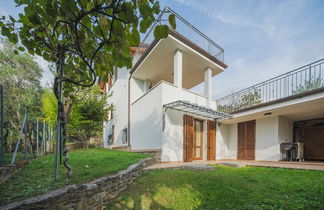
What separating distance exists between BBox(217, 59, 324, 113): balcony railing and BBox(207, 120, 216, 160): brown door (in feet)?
5.06

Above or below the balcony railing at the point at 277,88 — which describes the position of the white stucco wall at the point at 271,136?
below

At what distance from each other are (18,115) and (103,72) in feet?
51.8

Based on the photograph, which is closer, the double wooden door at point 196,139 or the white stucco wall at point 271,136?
the double wooden door at point 196,139

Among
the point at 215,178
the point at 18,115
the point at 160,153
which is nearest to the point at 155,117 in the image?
the point at 160,153

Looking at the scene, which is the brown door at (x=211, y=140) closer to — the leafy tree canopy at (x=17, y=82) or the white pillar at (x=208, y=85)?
the white pillar at (x=208, y=85)

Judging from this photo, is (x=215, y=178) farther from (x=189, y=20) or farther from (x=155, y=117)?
(x=189, y=20)

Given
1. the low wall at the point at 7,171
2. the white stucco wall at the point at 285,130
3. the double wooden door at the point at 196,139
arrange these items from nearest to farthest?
the low wall at the point at 7,171
the double wooden door at the point at 196,139
the white stucco wall at the point at 285,130

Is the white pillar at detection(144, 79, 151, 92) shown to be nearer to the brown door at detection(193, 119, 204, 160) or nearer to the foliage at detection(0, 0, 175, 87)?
the brown door at detection(193, 119, 204, 160)

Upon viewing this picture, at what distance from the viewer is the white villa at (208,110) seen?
652cm

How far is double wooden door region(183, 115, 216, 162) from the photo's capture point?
7039mm

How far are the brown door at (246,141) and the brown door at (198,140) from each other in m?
3.13

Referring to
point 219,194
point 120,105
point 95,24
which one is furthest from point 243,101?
point 95,24

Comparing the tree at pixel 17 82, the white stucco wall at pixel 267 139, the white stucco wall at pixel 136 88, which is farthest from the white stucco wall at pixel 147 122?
the tree at pixel 17 82

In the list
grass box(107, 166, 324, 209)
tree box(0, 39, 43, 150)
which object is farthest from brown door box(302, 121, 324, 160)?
tree box(0, 39, 43, 150)
